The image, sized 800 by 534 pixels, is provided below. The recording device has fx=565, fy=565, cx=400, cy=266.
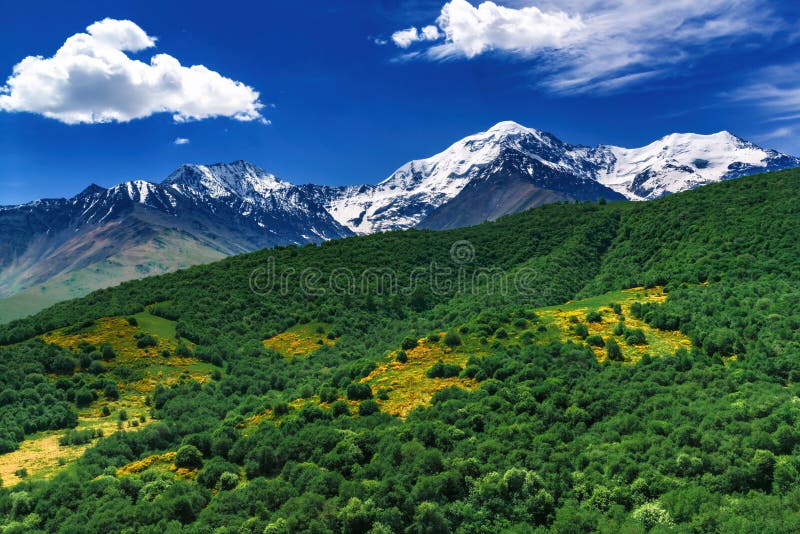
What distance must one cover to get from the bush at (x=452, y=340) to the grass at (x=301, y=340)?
5190 cm

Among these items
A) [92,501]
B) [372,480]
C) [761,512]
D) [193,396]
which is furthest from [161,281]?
[761,512]

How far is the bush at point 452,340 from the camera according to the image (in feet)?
279

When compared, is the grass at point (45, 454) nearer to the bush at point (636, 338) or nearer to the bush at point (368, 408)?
the bush at point (368, 408)

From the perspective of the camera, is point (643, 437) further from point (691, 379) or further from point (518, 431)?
point (691, 379)

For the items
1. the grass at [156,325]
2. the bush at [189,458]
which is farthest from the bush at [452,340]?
the grass at [156,325]

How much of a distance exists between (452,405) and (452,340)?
73.7ft

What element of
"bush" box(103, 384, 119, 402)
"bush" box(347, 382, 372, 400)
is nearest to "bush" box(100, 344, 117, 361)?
"bush" box(103, 384, 119, 402)

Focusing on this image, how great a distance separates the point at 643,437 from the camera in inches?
2084

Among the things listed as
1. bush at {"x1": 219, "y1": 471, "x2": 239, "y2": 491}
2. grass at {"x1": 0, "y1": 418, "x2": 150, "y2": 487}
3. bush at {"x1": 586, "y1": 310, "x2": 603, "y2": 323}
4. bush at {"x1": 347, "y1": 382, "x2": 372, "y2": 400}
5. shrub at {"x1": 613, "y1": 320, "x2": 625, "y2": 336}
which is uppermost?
bush at {"x1": 586, "y1": 310, "x2": 603, "y2": 323}

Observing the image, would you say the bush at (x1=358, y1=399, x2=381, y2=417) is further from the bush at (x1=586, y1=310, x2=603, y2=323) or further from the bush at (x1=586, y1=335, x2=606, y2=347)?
the bush at (x1=586, y1=310, x2=603, y2=323)

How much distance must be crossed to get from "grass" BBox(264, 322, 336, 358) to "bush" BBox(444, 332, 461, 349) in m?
51.9

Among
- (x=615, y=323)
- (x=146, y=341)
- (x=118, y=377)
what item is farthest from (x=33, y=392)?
(x=615, y=323)

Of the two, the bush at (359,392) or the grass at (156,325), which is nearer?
the bush at (359,392)

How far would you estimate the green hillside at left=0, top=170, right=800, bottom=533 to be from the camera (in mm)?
46656
